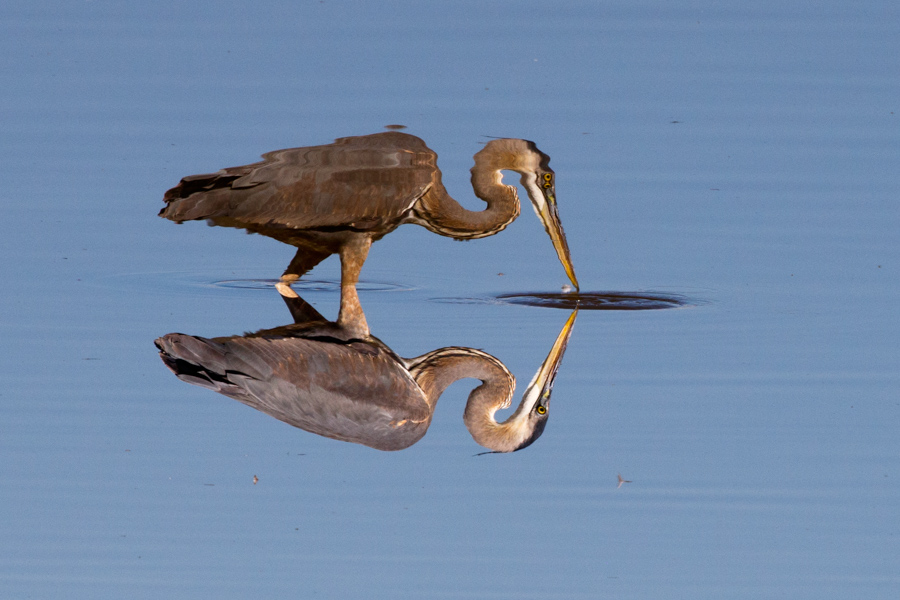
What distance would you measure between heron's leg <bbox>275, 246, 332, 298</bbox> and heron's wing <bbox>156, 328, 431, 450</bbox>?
171 centimetres

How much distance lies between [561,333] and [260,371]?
188 centimetres

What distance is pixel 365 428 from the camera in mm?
7566

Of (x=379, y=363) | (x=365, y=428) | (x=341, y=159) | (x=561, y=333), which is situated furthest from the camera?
(x=341, y=159)

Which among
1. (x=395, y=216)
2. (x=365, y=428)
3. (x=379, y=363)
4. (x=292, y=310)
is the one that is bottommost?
(x=365, y=428)

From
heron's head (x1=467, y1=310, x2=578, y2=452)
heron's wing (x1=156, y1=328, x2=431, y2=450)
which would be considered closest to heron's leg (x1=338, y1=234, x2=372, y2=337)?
heron's wing (x1=156, y1=328, x2=431, y2=450)

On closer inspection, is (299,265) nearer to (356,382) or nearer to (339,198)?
(339,198)

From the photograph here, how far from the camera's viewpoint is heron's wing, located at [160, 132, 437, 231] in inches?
371

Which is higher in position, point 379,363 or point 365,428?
A: point 379,363

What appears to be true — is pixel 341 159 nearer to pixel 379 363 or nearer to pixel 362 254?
pixel 362 254

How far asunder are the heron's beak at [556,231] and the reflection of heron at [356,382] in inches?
68.1

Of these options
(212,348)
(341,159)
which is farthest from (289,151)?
(212,348)

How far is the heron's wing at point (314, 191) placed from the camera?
9.42 meters

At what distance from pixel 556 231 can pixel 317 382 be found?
295cm

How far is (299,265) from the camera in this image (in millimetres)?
10359
